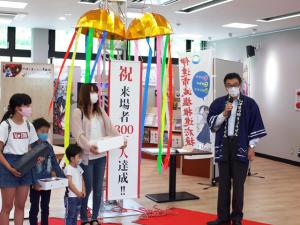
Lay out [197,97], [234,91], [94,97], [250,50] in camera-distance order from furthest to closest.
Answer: [250,50]
[197,97]
[234,91]
[94,97]

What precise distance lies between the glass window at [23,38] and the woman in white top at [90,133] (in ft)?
25.9

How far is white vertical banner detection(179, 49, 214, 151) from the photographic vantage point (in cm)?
634

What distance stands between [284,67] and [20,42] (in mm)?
6544

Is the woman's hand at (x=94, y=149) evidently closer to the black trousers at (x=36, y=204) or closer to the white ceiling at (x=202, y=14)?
the black trousers at (x=36, y=204)

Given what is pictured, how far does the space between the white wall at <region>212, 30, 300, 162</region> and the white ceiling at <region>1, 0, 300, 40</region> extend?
0.34 m

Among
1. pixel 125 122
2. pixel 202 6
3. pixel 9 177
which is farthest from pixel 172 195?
pixel 202 6

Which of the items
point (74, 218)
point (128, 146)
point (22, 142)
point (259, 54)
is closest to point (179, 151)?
point (128, 146)

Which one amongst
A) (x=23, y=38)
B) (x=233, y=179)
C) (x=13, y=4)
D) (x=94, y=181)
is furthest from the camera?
(x=23, y=38)

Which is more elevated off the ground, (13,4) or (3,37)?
(13,4)

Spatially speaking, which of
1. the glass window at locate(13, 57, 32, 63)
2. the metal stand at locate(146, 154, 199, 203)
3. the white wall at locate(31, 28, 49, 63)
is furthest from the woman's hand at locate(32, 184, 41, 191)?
the glass window at locate(13, 57, 32, 63)

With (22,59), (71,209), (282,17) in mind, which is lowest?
(71,209)

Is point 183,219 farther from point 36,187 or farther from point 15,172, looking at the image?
point 15,172

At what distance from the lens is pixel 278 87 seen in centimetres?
940

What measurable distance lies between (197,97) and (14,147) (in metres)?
3.62
